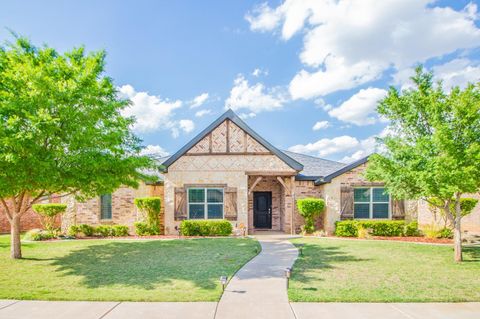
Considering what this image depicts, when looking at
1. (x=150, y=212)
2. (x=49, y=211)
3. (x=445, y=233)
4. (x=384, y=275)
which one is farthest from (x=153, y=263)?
(x=445, y=233)

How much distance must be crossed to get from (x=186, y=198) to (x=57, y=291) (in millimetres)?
9315

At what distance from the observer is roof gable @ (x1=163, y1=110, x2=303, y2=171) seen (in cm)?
1571

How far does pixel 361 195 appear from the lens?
51.7 ft

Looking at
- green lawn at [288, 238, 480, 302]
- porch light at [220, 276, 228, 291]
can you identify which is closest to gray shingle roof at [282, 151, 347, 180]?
green lawn at [288, 238, 480, 302]

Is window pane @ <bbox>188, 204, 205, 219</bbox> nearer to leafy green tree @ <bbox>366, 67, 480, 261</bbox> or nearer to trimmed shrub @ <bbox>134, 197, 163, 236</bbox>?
trimmed shrub @ <bbox>134, 197, 163, 236</bbox>

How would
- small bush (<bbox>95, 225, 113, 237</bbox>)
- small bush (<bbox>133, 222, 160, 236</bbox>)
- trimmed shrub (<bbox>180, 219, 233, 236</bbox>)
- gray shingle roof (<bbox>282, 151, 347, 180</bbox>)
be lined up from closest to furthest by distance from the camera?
trimmed shrub (<bbox>180, 219, 233, 236</bbox>), small bush (<bbox>133, 222, 160, 236</bbox>), small bush (<bbox>95, 225, 113, 237</bbox>), gray shingle roof (<bbox>282, 151, 347, 180</bbox>)

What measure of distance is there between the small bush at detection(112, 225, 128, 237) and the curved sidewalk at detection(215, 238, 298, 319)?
341 inches

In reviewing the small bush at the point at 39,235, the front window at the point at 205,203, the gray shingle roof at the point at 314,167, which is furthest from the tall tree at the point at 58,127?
the gray shingle roof at the point at 314,167

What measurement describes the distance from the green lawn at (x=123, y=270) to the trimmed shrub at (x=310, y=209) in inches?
155

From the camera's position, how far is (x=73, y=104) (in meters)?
9.09

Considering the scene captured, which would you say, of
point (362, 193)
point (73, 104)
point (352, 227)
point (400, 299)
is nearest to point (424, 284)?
point (400, 299)

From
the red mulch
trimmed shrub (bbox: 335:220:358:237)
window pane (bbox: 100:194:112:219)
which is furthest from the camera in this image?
window pane (bbox: 100:194:112:219)

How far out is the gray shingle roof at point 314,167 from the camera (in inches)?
660

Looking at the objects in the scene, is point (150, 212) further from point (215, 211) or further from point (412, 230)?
point (412, 230)
